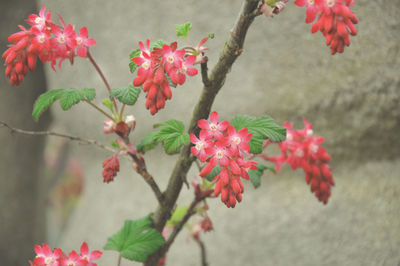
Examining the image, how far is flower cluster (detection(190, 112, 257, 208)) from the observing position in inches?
15.8

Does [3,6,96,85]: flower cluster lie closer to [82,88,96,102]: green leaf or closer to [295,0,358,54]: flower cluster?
[82,88,96,102]: green leaf

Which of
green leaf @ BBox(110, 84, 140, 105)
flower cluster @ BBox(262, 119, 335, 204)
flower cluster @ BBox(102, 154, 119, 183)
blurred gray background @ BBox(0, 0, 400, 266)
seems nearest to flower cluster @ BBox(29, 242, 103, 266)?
flower cluster @ BBox(102, 154, 119, 183)

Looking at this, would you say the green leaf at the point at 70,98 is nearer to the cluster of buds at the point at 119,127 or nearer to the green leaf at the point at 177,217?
the cluster of buds at the point at 119,127

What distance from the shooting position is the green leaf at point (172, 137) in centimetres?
45

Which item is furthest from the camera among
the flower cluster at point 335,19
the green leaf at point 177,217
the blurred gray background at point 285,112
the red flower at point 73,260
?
the blurred gray background at point 285,112

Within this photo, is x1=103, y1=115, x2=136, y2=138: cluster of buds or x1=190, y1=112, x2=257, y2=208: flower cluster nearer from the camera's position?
x1=190, y1=112, x2=257, y2=208: flower cluster

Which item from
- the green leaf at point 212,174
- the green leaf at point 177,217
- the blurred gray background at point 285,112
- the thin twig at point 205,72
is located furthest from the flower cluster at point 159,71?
the blurred gray background at point 285,112

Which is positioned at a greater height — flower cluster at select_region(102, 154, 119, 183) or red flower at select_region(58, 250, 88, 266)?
flower cluster at select_region(102, 154, 119, 183)

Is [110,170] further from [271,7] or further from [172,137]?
[271,7]

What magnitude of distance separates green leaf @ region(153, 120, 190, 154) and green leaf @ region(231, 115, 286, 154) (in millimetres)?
81

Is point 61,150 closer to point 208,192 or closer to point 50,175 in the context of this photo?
point 50,175

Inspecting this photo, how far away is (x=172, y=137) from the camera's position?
0.47 meters

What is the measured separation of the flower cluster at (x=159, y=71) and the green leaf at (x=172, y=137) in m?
0.06

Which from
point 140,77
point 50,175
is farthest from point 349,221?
point 50,175
